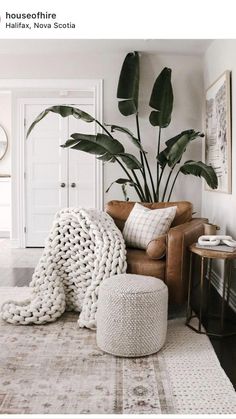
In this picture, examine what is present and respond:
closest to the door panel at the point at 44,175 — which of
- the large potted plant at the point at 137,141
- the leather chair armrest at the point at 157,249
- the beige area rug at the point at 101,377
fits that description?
the large potted plant at the point at 137,141

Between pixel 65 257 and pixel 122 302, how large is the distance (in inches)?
31.2

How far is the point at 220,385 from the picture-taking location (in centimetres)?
192

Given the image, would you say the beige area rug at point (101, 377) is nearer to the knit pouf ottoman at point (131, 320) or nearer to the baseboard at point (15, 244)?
the knit pouf ottoman at point (131, 320)

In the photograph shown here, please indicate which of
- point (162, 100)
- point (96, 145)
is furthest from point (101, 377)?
point (162, 100)

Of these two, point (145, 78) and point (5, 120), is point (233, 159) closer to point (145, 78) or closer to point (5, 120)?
point (145, 78)

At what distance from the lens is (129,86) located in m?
4.42

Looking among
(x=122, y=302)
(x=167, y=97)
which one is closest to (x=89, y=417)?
(x=122, y=302)

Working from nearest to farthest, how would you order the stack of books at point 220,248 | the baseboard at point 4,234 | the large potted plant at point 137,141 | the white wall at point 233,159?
1. the stack of books at point 220,248
2. the white wall at point 233,159
3. the large potted plant at point 137,141
4. the baseboard at point 4,234

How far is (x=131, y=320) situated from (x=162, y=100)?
2.70 meters

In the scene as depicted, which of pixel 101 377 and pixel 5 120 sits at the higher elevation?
pixel 5 120

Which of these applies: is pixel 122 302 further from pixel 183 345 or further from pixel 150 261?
pixel 150 261

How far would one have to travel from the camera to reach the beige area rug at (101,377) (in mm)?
1727

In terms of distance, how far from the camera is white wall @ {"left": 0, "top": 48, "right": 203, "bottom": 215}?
183 inches

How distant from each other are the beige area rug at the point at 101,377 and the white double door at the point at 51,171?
342 centimetres
